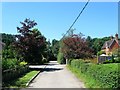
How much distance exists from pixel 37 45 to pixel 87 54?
1130 cm

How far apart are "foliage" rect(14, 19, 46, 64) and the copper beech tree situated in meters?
9.91

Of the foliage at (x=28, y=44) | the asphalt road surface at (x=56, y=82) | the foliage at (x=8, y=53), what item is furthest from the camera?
the foliage at (x=28, y=44)

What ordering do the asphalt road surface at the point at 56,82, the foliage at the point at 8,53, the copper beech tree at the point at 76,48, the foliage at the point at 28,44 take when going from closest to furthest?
the asphalt road surface at the point at 56,82, the foliage at the point at 8,53, the foliage at the point at 28,44, the copper beech tree at the point at 76,48

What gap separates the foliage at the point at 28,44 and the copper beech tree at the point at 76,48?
9.91m

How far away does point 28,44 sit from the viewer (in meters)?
40.8

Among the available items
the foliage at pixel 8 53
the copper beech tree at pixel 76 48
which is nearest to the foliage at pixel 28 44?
the foliage at pixel 8 53

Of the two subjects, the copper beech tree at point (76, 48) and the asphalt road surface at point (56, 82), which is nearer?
the asphalt road surface at point (56, 82)

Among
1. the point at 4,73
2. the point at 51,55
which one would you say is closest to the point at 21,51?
the point at 4,73

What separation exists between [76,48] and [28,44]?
11956 millimetres

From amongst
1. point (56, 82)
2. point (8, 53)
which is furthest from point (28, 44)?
point (56, 82)

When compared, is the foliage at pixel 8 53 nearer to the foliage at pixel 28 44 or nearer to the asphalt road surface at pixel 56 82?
the foliage at pixel 28 44

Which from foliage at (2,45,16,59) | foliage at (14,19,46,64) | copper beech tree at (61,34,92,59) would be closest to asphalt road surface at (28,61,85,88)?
foliage at (2,45,16,59)

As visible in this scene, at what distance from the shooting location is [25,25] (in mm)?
41969

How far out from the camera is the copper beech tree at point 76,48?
1953 inches
